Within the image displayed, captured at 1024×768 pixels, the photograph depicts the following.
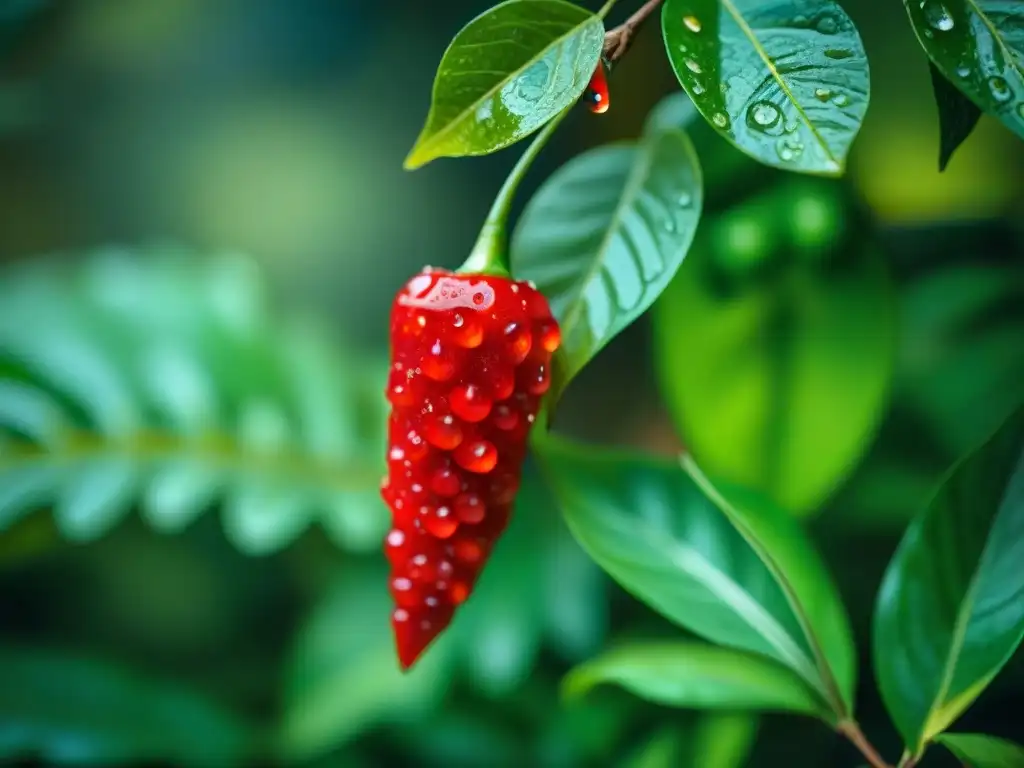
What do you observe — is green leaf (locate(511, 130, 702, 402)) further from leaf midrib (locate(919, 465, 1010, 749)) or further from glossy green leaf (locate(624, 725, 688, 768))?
glossy green leaf (locate(624, 725, 688, 768))

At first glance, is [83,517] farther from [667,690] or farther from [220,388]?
[667,690]

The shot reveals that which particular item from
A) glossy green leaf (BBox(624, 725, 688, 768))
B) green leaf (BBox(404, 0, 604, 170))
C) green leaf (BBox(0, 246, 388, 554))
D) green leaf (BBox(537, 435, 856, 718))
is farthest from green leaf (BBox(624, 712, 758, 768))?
green leaf (BBox(404, 0, 604, 170))

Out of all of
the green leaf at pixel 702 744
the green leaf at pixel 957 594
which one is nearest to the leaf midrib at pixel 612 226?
the green leaf at pixel 957 594

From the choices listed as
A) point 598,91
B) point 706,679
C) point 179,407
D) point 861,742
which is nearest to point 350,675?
point 179,407

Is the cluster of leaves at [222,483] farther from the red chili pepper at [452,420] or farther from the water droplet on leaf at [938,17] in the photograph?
the water droplet on leaf at [938,17]

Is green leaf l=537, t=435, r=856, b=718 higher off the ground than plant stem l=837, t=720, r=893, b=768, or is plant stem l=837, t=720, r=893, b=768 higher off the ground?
green leaf l=537, t=435, r=856, b=718

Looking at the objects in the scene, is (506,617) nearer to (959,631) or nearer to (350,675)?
(350,675)

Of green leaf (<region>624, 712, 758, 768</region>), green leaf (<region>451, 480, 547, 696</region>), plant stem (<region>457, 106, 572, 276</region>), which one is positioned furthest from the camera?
green leaf (<region>451, 480, 547, 696</region>)
